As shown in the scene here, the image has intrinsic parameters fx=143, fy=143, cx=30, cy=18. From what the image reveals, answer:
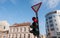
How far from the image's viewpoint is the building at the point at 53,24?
10100 cm

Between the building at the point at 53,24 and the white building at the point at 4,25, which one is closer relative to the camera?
the white building at the point at 4,25

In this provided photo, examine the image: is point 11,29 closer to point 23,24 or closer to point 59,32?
point 23,24

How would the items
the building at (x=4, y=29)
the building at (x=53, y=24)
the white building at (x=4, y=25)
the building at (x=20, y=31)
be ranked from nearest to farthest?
the building at (x=20, y=31) → the building at (x=4, y=29) → the white building at (x=4, y=25) → the building at (x=53, y=24)

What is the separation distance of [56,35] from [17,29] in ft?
140

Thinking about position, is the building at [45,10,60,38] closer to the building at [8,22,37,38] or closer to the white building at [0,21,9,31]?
the white building at [0,21,9,31]

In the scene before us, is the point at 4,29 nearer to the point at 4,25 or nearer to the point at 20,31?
the point at 4,25

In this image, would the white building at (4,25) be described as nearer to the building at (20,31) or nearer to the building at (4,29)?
the building at (4,29)

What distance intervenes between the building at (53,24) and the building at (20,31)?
4010 cm

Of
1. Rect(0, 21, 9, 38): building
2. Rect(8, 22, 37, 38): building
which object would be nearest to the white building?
Rect(0, 21, 9, 38): building

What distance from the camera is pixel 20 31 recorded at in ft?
215

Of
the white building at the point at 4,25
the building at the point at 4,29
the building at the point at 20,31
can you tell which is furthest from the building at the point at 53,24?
the building at the point at 20,31

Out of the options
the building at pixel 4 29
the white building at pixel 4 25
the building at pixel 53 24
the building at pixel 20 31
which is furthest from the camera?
the building at pixel 53 24

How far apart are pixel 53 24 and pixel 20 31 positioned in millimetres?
44452

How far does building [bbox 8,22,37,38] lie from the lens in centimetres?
6419
